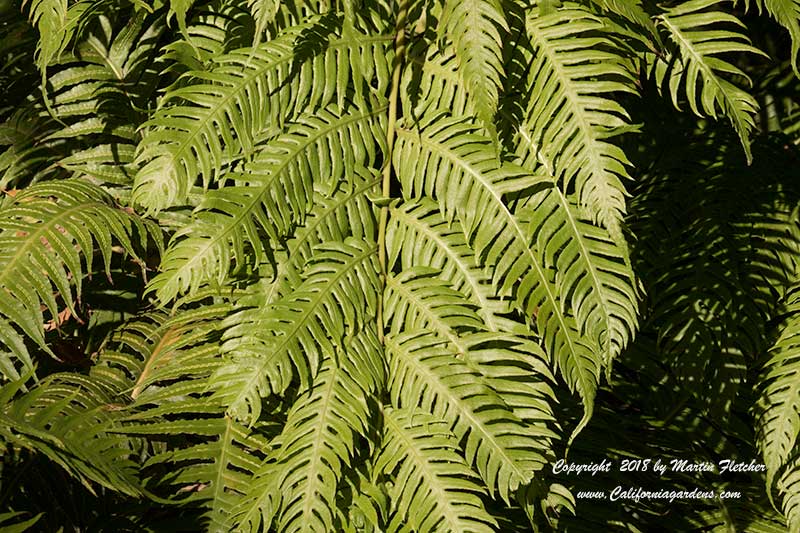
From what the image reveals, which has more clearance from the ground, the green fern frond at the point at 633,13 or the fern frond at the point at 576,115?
the green fern frond at the point at 633,13

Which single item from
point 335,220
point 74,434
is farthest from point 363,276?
point 74,434

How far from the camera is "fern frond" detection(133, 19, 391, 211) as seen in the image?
4.09 feet

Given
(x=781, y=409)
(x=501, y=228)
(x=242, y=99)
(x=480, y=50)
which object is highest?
(x=480, y=50)

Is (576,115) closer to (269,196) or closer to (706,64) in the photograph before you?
(706,64)

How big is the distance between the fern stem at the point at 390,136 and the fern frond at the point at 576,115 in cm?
23

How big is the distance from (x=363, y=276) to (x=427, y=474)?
0.33 metres

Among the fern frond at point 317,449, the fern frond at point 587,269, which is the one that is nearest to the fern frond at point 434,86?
the fern frond at point 587,269

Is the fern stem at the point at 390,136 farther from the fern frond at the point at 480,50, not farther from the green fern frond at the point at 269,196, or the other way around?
the fern frond at the point at 480,50

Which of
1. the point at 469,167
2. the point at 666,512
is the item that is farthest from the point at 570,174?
the point at 666,512

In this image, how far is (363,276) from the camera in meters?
1.32

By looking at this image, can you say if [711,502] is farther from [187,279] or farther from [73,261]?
[73,261]

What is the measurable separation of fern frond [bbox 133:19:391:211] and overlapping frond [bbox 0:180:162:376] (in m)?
0.16

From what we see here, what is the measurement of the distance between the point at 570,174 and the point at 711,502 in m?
0.93

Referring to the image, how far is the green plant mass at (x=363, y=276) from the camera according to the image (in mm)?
1207
